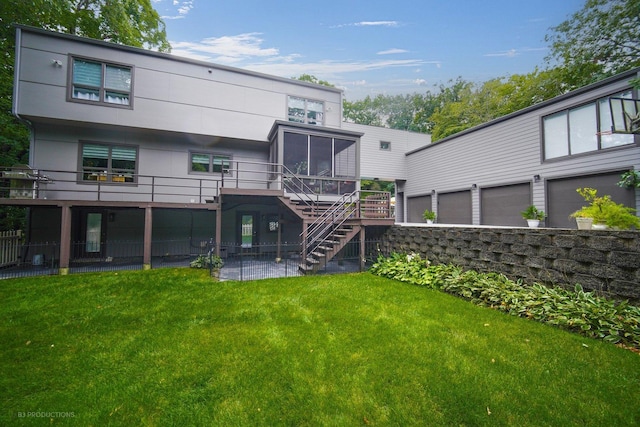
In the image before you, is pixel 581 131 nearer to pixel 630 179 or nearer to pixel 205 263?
pixel 630 179

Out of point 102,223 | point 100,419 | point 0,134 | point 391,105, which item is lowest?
point 100,419

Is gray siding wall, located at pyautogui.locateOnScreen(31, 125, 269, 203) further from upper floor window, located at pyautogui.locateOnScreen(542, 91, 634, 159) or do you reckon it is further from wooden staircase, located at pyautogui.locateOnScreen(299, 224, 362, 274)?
upper floor window, located at pyautogui.locateOnScreen(542, 91, 634, 159)

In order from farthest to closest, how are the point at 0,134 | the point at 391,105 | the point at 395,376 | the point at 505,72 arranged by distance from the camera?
the point at 391,105, the point at 505,72, the point at 0,134, the point at 395,376

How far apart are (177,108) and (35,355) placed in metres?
9.70

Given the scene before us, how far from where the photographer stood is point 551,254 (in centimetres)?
513

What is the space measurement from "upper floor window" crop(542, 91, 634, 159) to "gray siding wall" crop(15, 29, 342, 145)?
8545 mm

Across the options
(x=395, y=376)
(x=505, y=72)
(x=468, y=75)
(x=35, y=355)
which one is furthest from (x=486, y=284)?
(x=468, y=75)

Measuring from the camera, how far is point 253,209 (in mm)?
12516

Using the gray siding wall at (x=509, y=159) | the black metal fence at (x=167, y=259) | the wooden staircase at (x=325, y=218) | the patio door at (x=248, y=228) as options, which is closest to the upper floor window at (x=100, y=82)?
the black metal fence at (x=167, y=259)

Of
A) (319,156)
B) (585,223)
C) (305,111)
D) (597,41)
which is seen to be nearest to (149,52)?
(305,111)

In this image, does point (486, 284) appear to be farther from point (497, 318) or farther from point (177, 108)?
point (177, 108)

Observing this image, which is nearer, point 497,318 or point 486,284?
point 497,318

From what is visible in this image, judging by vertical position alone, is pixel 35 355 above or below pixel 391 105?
below

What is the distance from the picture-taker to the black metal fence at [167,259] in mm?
8172
